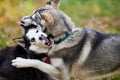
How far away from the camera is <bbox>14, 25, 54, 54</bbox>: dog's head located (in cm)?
652

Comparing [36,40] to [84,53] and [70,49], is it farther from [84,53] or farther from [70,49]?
[84,53]

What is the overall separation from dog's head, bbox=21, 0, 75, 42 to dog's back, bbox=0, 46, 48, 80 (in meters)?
0.49

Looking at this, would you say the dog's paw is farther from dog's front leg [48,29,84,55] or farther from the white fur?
the white fur

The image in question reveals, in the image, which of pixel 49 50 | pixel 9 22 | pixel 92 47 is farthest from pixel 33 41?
pixel 9 22

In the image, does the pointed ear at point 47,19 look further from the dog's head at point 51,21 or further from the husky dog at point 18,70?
the husky dog at point 18,70

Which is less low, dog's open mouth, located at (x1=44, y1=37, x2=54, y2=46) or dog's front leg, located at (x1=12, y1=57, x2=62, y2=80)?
dog's open mouth, located at (x1=44, y1=37, x2=54, y2=46)

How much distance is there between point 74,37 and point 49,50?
0.38 m

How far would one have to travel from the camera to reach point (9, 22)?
1121cm

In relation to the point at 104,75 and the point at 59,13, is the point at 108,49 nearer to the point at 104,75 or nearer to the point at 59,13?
the point at 104,75

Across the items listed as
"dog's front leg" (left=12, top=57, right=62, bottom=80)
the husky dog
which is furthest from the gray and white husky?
the husky dog

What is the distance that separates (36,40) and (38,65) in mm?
339

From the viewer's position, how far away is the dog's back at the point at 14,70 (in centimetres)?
682

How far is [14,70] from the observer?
681cm

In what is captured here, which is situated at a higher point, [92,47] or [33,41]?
[33,41]
